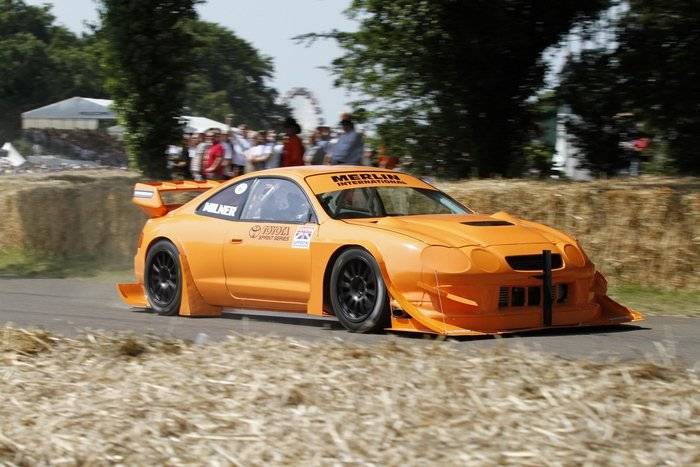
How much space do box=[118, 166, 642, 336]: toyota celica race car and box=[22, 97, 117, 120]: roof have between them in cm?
3595

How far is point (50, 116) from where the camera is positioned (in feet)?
159

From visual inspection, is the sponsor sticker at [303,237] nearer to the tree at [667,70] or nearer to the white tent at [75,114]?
the tree at [667,70]

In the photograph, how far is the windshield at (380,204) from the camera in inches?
388

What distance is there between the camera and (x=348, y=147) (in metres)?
15.5

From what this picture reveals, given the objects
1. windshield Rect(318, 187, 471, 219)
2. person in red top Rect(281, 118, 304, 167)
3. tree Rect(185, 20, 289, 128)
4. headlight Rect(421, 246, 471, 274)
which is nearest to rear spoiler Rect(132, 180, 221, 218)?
windshield Rect(318, 187, 471, 219)

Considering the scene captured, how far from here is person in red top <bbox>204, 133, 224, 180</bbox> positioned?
1858 centimetres

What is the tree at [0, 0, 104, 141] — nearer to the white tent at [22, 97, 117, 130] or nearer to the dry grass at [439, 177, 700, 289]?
the white tent at [22, 97, 117, 130]

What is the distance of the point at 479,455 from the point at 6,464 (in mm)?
1805

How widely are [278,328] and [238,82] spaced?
88413 millimetres

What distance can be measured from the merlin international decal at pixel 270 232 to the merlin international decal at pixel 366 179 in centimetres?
60

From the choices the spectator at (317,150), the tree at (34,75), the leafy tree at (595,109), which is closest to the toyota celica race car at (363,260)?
the spectator at (317,150)

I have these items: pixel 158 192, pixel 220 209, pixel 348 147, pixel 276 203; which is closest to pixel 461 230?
pixel 276 203

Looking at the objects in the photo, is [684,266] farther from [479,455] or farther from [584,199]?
[479,455]

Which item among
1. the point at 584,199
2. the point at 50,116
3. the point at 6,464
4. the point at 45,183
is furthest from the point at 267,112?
the point at 6,464
